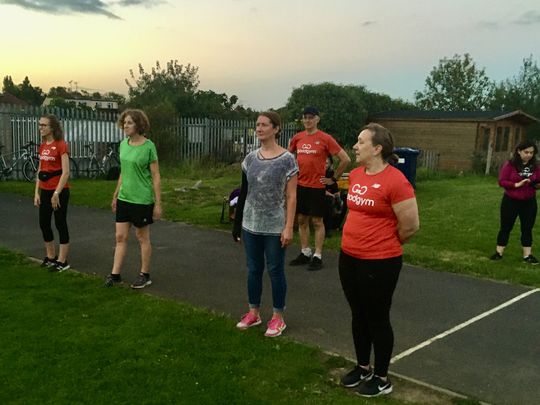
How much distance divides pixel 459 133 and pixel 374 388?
2984 cm

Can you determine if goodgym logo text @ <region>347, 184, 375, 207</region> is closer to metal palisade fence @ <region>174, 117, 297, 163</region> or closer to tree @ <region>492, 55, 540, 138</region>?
metal palisade fence @ <region>174, 117, 297, 163</region>

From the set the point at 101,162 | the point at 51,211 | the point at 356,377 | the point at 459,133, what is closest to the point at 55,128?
the point at 51,211

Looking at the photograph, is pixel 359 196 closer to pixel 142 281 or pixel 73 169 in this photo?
pixel 142 281

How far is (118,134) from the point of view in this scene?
19.4 meters

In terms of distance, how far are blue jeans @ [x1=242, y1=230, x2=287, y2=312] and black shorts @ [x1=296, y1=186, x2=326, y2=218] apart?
220 cm

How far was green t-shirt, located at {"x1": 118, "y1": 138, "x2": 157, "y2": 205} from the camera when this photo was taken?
227 inches

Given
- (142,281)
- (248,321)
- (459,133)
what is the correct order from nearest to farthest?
(248,321)
(142,281)
(459,133)

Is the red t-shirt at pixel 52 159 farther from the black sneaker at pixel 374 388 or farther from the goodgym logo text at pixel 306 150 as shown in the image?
the black sneaker at pixel 374 388

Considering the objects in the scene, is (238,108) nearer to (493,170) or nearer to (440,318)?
(493,170)

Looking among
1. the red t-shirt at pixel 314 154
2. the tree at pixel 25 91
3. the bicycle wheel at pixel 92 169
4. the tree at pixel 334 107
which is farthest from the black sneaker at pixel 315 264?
the tree at pixel 25 91

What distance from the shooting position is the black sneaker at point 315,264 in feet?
23.5

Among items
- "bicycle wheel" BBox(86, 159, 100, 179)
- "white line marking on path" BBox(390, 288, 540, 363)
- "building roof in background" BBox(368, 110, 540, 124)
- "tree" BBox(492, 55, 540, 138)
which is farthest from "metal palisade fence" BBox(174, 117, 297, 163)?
"tree" BBox(492, 55, 540, 138)

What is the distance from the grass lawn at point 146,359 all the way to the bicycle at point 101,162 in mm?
12603

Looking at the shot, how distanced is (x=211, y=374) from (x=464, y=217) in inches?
359
